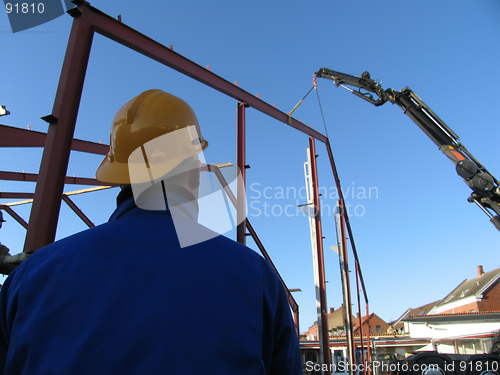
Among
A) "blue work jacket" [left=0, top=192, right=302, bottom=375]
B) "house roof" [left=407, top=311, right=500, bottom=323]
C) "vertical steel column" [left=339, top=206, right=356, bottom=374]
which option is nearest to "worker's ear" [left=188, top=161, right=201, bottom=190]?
"blue work jacket" [left=0, top=192, right=302, bottom=375]

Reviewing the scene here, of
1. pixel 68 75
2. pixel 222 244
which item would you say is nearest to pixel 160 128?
pixel 222 244

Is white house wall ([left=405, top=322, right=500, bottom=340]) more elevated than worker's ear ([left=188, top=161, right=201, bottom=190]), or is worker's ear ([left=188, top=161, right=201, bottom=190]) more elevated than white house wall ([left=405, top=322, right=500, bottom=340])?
worker's ear ([left=188, top=161, right=201, bottom=190])

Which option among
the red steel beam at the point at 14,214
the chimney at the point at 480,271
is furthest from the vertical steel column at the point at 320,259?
the chimney at the point at 480,271

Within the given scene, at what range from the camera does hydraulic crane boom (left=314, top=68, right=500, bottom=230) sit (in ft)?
29.8

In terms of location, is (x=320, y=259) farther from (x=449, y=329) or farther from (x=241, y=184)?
(x=449, y=329)

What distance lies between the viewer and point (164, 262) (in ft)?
3.01

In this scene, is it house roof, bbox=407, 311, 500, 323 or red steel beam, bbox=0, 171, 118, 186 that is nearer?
red steel beam, bbox=0, 171, 118, 186

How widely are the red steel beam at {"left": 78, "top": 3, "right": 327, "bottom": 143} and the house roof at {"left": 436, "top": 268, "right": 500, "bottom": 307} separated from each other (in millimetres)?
38159

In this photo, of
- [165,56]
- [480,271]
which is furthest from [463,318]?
[165,56]

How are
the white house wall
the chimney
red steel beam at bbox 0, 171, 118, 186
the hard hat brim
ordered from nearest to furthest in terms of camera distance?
the hard hat brim → red steel beam at bbox 0, 171, 118, 186 → the white house wall → the chimney

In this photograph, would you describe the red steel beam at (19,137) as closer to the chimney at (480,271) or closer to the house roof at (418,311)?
the chimney at (480,271)

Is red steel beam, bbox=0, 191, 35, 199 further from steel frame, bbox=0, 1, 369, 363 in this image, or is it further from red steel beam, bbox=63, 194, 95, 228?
steel frame, bbox=0, 1, 369, 363

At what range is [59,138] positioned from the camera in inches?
128

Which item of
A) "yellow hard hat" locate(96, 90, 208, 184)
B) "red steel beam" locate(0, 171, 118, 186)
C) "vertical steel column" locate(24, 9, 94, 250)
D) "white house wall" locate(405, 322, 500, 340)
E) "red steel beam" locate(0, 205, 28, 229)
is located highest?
"red steel beam" locate(0, 171, 118, 186)
